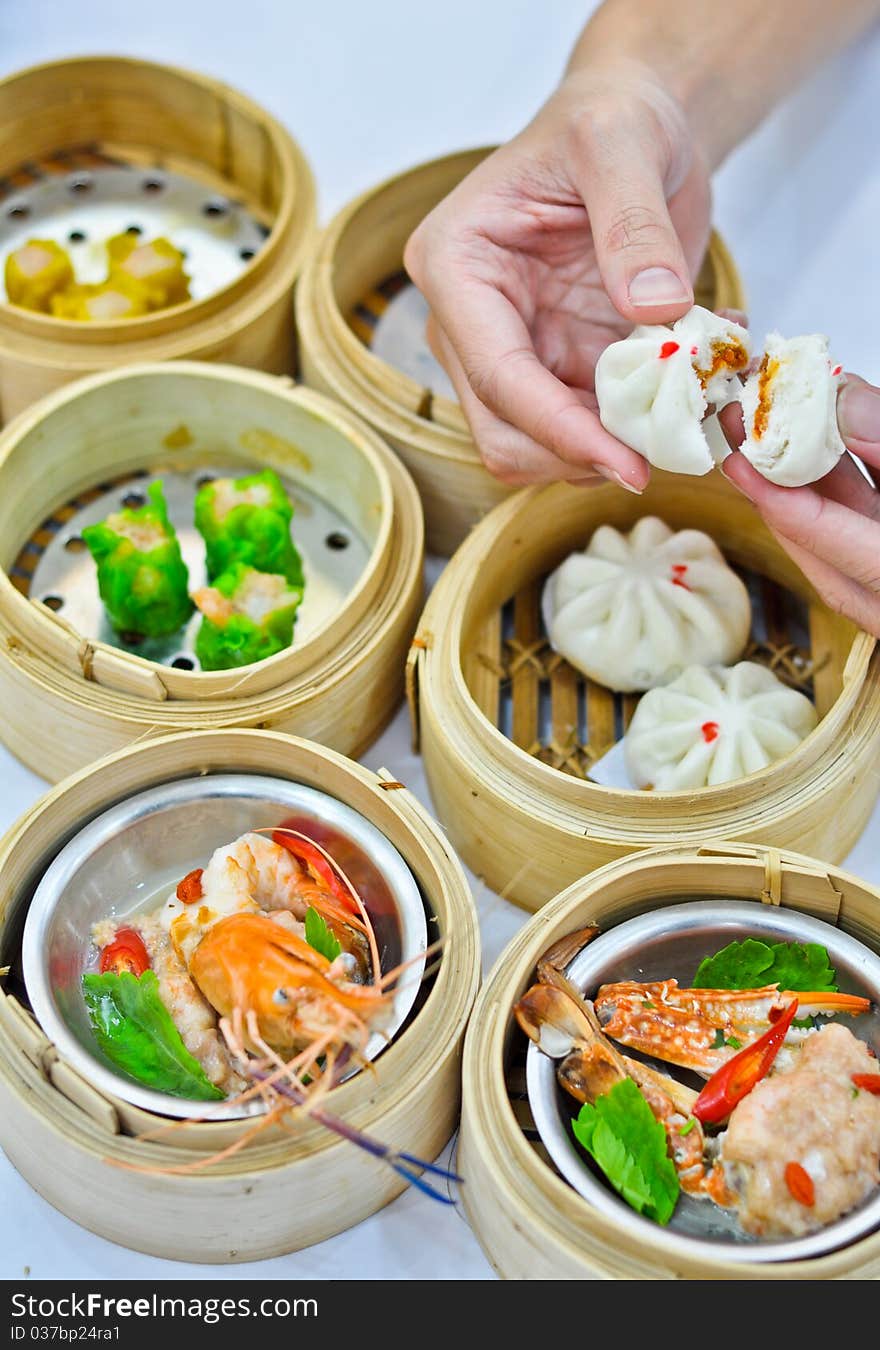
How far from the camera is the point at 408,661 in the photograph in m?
2.11

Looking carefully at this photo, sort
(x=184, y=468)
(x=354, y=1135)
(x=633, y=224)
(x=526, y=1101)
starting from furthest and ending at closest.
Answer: (x=184, y=468) < (x=633, y=224) < (x=526, y=1101) < (x=354, y=1135)

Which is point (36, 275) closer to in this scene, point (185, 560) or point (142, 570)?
point (185, 560)

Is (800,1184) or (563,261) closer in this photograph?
(800,1184)

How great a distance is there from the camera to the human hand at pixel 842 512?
1.85 m

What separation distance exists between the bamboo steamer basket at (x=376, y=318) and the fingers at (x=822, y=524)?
1.71ft

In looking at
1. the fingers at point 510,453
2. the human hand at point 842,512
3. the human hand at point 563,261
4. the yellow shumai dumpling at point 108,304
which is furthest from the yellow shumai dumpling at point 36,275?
the human hand at point 842,512

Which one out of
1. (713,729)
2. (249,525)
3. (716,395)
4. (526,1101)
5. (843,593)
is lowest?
(526,1101)

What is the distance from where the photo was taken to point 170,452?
2.53 meters

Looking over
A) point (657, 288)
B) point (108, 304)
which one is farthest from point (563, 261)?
point (108, 304)

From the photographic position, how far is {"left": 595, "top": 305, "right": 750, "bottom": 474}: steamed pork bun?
185 centimetres

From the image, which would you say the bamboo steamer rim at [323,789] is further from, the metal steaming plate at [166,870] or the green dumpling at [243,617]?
the green dumpling at [243,617]

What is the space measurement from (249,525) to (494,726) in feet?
1.82

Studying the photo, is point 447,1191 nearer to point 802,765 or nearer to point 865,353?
point 802,765
